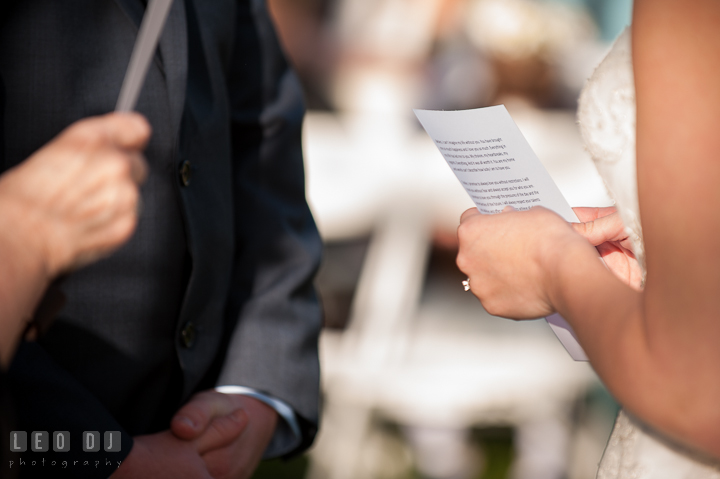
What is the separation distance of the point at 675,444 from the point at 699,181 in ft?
1.19

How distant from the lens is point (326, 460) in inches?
112

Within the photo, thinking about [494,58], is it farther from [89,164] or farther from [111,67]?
[89,164]

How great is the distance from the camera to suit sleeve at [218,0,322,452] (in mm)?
1187

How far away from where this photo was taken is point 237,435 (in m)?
1.06

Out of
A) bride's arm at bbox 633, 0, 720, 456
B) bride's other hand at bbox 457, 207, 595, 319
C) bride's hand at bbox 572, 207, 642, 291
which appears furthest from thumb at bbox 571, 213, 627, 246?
bride's arm at bbox 633, 0, 720, 456

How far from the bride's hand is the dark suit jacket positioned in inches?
21.8

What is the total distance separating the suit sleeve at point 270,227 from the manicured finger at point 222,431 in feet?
0.39

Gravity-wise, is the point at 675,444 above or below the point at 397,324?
above

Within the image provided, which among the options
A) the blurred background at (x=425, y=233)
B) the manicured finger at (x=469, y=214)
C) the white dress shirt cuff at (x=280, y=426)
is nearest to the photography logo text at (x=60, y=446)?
the white dress shirt cuff at (x=280, y=426)

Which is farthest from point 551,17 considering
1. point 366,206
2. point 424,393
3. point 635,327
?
point 635,327

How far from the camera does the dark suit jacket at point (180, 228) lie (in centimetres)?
89

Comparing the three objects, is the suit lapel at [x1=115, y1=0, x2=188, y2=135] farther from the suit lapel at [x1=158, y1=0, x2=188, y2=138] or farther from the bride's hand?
the bride's hand

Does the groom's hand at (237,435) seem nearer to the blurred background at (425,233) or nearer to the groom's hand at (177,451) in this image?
the groom's hand at (177,451)

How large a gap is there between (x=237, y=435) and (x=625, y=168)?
0.72m
